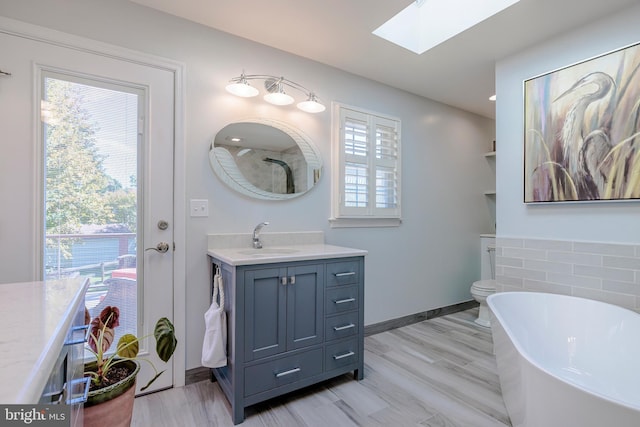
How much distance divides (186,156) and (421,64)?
2.13 metres

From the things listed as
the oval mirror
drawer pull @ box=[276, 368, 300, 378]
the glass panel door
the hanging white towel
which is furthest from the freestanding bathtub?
the glass panel door

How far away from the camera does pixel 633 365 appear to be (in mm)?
1662

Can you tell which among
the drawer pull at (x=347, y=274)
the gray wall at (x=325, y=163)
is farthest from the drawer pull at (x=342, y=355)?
the gray wall at (x=325, y=163)

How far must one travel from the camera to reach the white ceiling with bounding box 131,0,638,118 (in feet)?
6.45

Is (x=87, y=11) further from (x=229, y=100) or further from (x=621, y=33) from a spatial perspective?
(x=621, y=33)

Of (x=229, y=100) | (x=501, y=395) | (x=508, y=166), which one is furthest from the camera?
(x=508, y=166)

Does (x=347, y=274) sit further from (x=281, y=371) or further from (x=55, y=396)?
(x=55, y=396)

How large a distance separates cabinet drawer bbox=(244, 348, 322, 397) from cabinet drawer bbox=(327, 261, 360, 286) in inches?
18.2

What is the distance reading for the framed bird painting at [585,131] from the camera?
1947 millimetres

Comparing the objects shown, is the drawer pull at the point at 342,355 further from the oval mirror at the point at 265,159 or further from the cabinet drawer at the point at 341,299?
the oval mirror at the point at 265,159

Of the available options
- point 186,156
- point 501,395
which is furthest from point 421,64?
point 501,395

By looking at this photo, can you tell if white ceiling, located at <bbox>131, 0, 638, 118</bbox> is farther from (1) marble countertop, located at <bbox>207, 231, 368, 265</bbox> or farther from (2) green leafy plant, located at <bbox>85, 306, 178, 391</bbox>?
(2) green leafy plant, located at <bbox>85, 306, 178, 391</bbox>

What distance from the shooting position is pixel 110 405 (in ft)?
3.64

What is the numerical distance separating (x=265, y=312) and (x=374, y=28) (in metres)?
2.07
